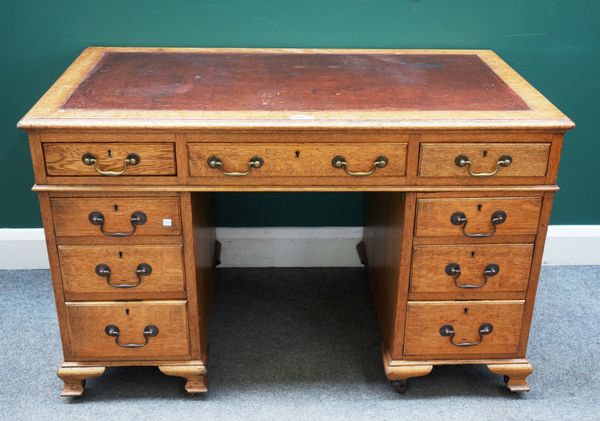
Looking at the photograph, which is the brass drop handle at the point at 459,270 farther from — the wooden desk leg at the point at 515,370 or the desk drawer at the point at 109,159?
the desk drawer at the point at 109,159

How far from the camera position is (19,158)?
250 cm

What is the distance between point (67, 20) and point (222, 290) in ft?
3.33

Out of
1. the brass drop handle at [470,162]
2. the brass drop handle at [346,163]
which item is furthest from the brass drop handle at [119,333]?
the brass drop handle at [470,162]

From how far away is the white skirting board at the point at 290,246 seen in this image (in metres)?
2.61

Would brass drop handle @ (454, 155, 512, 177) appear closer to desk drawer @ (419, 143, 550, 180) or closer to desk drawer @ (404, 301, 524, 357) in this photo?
desk drawer @ (419, 143, 550, 180)

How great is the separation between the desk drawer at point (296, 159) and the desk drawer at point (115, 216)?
0.14 m

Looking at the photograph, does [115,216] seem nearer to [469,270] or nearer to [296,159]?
[296,159]

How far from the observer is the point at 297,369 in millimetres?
2203

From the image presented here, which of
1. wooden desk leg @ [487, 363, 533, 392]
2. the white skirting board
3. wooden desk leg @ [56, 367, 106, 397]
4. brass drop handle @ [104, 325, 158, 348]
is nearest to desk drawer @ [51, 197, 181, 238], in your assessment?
brass drop handle @ [104, 325, 158, 348]

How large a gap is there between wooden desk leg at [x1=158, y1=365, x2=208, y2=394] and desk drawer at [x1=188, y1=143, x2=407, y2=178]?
572 millimetres

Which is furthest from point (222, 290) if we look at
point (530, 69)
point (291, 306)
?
point (530, 69)

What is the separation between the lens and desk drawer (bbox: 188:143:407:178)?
1787 mm

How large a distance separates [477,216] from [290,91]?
1.91 feet

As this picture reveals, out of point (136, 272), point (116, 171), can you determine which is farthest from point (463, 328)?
point (116, 171)
